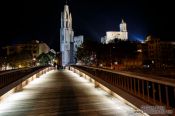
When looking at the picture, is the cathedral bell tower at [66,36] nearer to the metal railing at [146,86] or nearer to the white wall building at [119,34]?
the white wall building at [119,34]

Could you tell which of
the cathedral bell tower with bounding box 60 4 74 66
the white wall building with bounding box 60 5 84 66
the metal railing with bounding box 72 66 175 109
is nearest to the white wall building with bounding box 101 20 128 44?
the white wall building with bounding box 60 5 84 66

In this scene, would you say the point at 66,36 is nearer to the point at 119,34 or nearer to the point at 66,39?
the point at 66,39

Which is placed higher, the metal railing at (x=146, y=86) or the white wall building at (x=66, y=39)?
the white wall building at (x=66, y=39)

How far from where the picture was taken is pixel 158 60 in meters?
78.4

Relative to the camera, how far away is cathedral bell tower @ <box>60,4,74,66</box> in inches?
4887

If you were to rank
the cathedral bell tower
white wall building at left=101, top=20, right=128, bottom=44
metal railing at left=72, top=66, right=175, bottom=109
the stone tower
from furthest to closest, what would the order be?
the stone tower
white wall building at left=101, top=20, right=128, bottom=44
the cathedral bell tower
metal railing at left=72, top=66, right=175, bottom=109

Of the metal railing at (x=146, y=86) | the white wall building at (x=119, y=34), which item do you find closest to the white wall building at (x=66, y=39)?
the white wall building at (x=119, y=34)

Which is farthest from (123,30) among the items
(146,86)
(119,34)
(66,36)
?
(146,86)

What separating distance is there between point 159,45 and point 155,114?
90151 millimetres

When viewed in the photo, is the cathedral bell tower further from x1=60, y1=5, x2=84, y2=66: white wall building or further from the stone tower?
the stone tower

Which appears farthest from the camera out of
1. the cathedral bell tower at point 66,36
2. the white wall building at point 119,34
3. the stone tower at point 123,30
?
the stone tower at point 123,30

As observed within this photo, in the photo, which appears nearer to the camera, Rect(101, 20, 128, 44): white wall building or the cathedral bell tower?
the cathedral bell tower

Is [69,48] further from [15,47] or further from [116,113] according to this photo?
[116,113]

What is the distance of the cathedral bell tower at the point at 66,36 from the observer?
124 metres
